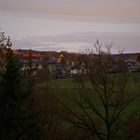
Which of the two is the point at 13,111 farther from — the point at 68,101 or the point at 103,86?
the point at 68,101

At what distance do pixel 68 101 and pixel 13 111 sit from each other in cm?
762

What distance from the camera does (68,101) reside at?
26.7m

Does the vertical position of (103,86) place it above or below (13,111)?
above

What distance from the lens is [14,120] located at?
19672 millimetres

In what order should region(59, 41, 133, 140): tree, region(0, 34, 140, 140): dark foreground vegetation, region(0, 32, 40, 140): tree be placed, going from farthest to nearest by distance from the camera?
region(59, 41, 133, 140): tree → region(0, 34, 140, 140): dark foreground vegetation → region(0, 32, 40, 140): tree

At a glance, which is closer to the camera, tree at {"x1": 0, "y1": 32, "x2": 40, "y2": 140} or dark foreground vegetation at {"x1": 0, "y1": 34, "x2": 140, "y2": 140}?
tree at {"x1": 0, "y1": 32, "x2": 40, "y2": 140}

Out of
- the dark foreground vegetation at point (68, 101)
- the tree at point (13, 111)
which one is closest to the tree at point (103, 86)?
the dark foreground vegetation at point (68, 101)

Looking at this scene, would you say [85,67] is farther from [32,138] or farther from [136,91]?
[32,138]

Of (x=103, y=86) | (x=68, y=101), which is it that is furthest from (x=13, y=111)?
(x=68, y=101)

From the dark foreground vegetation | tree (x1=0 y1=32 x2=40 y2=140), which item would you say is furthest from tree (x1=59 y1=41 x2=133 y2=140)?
tree (x1=0 y1=32 x2=40 y2=140)

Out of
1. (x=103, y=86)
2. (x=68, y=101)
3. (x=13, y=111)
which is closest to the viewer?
(x=13, y=111)

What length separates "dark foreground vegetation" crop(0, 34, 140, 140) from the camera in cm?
2012

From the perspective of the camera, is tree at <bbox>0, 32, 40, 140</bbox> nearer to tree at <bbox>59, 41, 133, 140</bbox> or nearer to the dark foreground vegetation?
the dark foreground vegetation

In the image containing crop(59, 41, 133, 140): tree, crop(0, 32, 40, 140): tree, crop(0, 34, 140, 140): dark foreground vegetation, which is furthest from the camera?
crop(59, 41, 133, 140): tree
